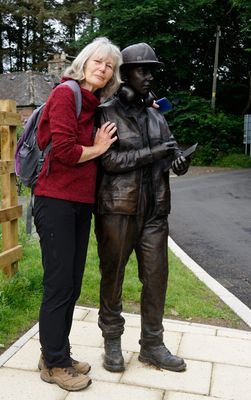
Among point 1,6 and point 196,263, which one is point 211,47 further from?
point 196,263

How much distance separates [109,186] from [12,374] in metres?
1.36

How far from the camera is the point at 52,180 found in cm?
289

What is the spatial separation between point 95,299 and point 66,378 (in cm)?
175

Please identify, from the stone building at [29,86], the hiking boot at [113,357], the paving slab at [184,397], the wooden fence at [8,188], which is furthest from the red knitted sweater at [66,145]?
the stone building at [29,86]

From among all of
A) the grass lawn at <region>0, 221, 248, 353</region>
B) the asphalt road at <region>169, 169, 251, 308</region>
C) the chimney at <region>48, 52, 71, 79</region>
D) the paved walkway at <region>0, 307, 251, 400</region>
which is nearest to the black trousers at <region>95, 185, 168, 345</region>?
the paved walkway at <region>0, 307, 251, 400</region>

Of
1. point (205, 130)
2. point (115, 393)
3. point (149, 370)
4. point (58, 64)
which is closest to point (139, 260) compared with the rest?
point (149, 370)

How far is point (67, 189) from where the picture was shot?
Answer: 2.87 metres

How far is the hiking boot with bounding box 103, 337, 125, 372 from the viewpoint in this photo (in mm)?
3256

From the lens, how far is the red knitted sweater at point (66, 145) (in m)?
2.74

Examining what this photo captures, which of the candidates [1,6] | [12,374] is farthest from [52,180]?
[1,6]

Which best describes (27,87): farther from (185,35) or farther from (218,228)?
(218,228)

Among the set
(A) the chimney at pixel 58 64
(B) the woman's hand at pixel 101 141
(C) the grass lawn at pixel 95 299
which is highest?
(A) the chimney at pixel 58 64

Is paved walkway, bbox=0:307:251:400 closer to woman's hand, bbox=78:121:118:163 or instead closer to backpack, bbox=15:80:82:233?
backpack, bbox=15:80:82:233

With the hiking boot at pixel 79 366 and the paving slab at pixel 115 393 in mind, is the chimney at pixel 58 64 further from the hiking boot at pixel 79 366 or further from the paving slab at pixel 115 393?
the paving slab at pixel 115 393
